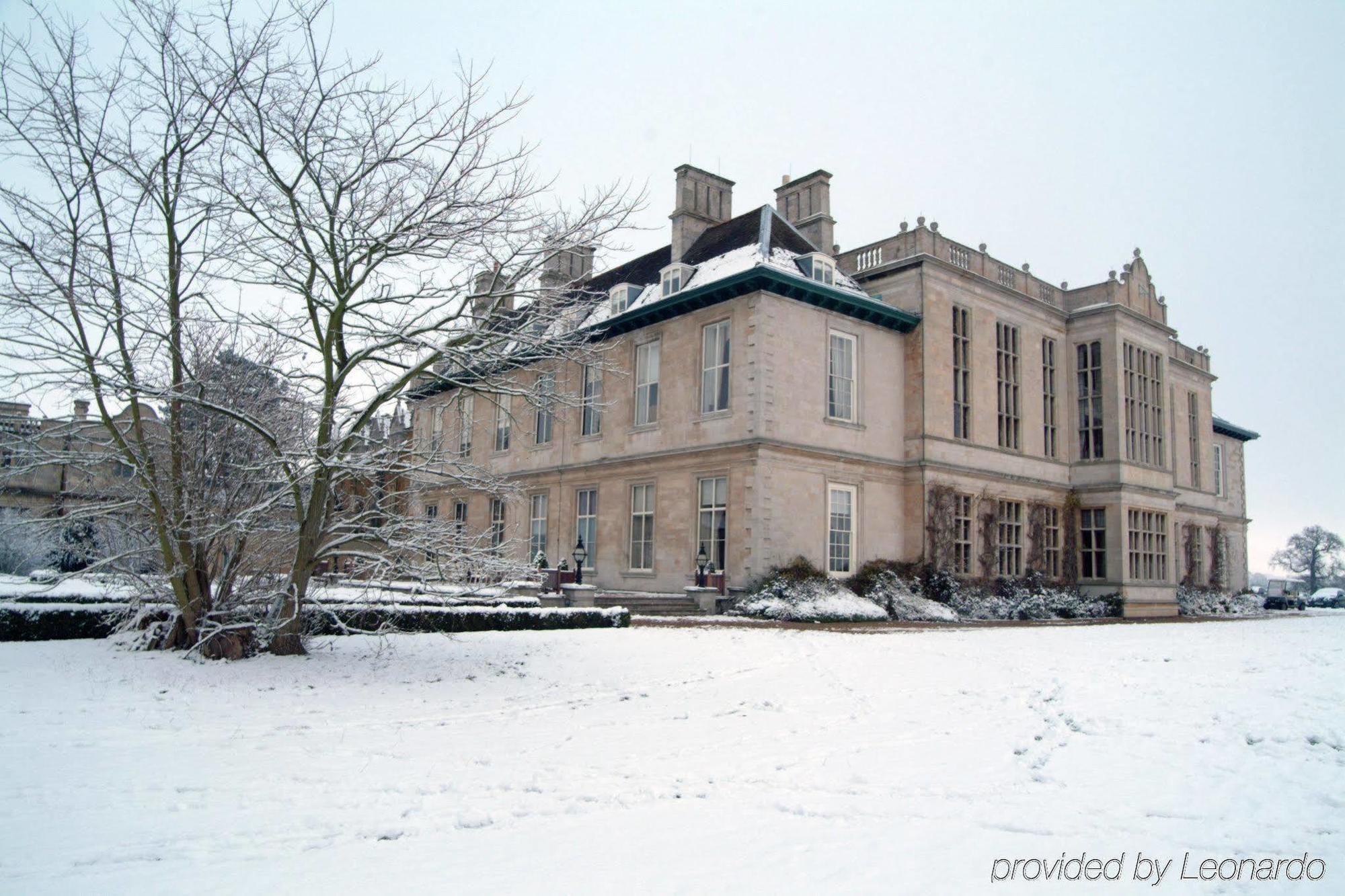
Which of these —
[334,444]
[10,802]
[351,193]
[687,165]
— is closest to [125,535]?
[334,444]

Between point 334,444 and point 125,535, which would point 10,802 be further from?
point 125,535

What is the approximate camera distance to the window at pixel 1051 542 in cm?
2755

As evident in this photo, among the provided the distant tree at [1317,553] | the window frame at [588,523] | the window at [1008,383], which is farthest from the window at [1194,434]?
the distant tree at [1317,553]

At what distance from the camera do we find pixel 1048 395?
28859mm

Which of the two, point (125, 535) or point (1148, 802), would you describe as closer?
point (1148, 802)

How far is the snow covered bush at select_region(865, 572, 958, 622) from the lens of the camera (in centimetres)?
2164

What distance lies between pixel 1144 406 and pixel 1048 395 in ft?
11.6

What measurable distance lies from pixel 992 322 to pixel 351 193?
2057 centimetres

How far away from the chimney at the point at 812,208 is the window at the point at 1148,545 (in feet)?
41.8

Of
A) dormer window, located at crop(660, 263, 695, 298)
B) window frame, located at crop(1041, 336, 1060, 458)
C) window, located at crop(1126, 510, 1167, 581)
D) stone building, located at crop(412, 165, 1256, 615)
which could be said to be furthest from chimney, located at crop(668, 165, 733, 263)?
window, located at crop(1126, 510, 1167, 581)

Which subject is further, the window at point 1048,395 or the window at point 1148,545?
the window at point 1048,395

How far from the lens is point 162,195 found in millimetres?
11141

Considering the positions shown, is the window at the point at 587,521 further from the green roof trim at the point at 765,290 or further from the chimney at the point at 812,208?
the chimney at the point at 812,208

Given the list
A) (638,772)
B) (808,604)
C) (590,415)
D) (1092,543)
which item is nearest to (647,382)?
(590,415)
